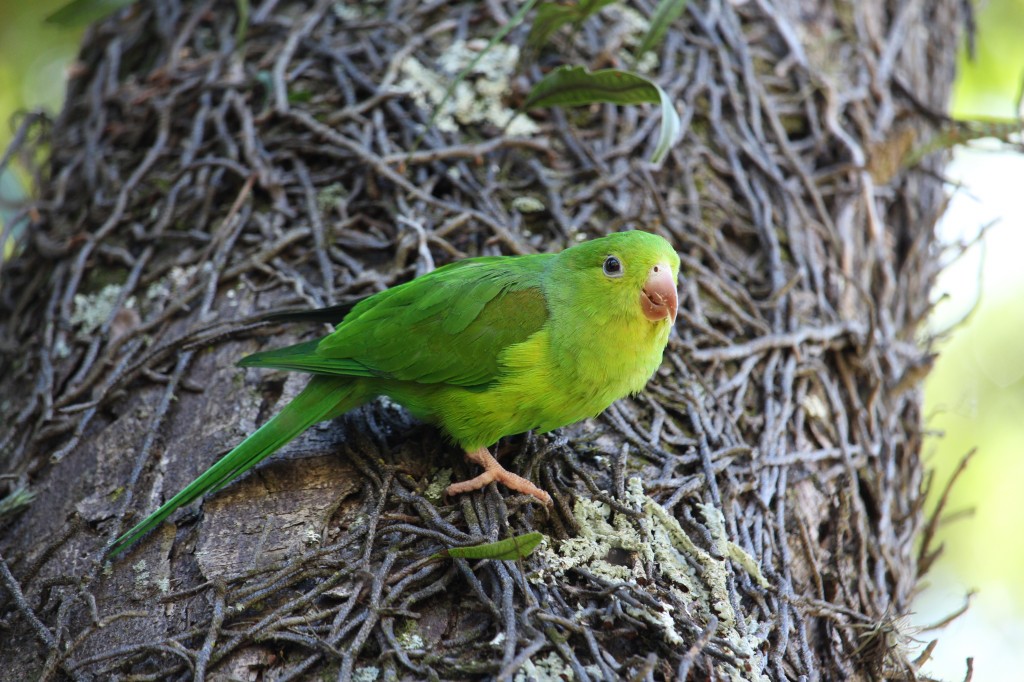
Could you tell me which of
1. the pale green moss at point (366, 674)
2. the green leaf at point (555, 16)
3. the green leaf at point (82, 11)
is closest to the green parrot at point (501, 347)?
the pale green moss at point (366, 674)

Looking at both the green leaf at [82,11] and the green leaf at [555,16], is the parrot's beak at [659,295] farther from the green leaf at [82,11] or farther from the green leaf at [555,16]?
the green leaf at [82,11]

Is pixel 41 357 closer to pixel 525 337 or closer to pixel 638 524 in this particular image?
pixel 525 337

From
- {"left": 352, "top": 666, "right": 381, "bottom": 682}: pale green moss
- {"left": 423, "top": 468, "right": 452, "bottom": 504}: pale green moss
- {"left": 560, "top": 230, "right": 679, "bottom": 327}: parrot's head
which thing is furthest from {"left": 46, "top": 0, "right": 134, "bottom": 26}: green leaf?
{"left": 352, "top": 666, "right": 381, "bottom": 682}: pale green moss

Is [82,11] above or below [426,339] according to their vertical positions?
above

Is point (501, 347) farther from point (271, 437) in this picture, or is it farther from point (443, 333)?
point (271, 437)

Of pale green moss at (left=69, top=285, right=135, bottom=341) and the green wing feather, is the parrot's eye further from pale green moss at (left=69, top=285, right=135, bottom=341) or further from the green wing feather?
pale green moss at (left=69, top=285, right=135, bottom=341)

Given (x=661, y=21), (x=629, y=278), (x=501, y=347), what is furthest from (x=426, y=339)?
(x=661, y=21)
